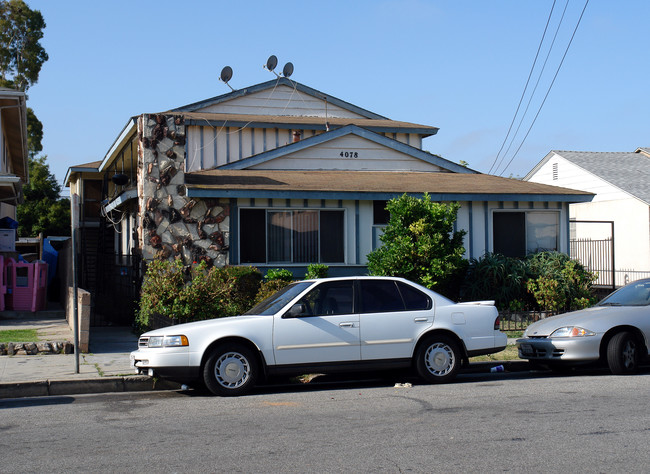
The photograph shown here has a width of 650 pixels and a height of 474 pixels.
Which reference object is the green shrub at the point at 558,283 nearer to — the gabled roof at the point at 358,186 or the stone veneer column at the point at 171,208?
the gabled roof at the point at 358,186

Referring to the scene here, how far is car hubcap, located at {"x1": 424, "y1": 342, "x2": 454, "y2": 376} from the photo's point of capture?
10.1 m

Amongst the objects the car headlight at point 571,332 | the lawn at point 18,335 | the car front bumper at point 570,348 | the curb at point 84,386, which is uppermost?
the car headlight at point 571,332

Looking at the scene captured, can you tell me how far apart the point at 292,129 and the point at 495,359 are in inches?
537

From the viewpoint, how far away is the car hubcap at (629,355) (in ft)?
35.1

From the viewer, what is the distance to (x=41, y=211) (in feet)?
126

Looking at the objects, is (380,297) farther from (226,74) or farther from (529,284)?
(226,74)

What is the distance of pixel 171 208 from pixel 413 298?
25.0 feet

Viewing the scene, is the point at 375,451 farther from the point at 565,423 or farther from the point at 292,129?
the point at 292,129

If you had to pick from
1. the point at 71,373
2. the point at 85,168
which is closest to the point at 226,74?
the point at 85,168

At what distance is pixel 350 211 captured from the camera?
57.7ft

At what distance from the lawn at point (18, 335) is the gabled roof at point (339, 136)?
666 cm

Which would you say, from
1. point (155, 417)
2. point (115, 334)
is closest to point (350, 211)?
point (115, 334)

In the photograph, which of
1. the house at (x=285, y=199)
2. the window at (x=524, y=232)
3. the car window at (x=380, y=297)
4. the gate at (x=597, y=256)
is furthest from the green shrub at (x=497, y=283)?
the car window at (x=380, y=297)

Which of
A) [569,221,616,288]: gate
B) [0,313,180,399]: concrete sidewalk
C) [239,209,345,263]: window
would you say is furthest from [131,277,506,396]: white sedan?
[569,221,616,288]: gate
